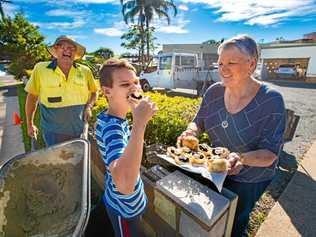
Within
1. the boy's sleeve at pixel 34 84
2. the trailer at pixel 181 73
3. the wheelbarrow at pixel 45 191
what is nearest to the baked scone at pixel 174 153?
the wheelbarrow at pixel 45 191

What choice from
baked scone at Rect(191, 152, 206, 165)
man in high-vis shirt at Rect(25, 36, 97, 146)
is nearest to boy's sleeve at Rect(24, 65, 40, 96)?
man in high-vis shirt at Rect(25, 36, 97, 146)

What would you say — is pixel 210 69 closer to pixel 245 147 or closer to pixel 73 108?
pixel 73 108

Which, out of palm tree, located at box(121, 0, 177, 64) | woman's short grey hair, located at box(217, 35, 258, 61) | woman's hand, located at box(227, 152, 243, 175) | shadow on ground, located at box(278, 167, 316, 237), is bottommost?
shadow on ground, located at box(278, 167, 316, 237)

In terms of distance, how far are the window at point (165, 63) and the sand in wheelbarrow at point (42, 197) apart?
37.3 feet

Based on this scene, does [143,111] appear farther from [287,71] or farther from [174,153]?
[287,71]

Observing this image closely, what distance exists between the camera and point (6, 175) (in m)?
1.72

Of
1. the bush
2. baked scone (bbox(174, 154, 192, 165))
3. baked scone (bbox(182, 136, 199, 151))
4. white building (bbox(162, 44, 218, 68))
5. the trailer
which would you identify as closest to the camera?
baked scone (bbox(174, 154, 192, 165))

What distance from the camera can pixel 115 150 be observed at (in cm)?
121

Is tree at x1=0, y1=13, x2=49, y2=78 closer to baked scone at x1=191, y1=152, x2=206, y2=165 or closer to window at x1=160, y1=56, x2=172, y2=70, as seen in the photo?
window at x1=160, y1=56, x2=172, y2=70

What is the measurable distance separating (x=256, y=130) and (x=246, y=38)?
0.69m

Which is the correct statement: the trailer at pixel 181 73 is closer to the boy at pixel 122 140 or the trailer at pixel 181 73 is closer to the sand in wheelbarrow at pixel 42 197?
the sand in wheelbarrow at pixel 42 197

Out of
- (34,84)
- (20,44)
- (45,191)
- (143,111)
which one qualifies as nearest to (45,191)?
(45,191)

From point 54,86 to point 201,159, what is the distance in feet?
7.20

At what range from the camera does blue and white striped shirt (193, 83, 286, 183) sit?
64.3 inches
